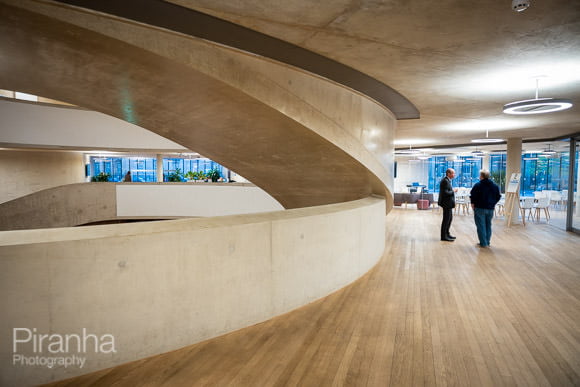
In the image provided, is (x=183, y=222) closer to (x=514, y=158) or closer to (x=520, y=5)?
(x=520, y=5)

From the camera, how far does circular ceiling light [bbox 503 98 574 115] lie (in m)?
5.81

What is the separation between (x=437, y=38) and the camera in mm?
4125

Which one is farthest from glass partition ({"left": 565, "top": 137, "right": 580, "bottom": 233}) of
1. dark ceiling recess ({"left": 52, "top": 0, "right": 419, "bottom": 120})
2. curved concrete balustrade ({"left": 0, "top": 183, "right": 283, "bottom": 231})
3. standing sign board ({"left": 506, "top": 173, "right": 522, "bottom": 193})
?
curved concrete balustrade ({"left": 0, "top": 183, "right": 283, "bottom": 231})

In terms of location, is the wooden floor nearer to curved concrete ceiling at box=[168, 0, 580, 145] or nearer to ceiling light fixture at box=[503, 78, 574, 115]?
ceiling light fixture at box=[503, 78, 574, 115]

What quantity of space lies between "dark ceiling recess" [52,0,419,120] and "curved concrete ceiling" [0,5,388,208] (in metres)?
0.38

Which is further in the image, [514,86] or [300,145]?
[300,145]

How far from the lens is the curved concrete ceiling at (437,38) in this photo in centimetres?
343

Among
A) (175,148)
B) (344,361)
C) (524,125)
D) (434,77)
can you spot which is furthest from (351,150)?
(175,148)

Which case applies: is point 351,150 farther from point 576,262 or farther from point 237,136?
point 576,262

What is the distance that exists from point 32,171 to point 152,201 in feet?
16.0

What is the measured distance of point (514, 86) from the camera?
6.28 metres

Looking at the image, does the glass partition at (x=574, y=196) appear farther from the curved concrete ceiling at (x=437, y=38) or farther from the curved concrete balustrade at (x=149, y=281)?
the curved concrete balustrade at (x=149, y=281)

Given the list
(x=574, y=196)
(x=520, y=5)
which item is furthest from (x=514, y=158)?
(x=520, y=5)

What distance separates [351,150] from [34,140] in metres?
10.5
